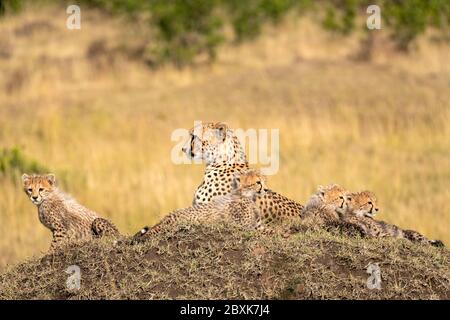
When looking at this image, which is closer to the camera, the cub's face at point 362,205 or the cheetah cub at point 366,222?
the cheetah cub at point 366,222

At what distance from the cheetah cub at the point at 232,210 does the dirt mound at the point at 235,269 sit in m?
0.35

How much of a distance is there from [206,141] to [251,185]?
1.18m

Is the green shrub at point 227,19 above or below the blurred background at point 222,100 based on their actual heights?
above

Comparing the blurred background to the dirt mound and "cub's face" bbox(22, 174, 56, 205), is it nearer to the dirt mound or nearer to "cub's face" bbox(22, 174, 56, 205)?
"cub's face" bbox(22, 174, 56, 205)

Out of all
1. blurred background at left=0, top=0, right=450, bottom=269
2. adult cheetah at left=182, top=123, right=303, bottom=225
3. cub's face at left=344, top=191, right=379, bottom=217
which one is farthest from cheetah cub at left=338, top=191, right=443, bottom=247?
blurred background at left=0, top=0, right=450, bottom=269

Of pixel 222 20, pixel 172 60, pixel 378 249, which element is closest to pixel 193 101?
pixel 172 60

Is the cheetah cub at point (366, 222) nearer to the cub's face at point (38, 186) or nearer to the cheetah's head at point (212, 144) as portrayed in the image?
the cheetah's head at point (212, 144)

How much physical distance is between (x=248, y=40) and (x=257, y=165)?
11.5 m

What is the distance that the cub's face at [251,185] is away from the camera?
28.5 feet

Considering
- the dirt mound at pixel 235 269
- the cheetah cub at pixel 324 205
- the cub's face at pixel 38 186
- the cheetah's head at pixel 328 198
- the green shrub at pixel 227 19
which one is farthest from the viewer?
the green shrub at pixel 227 19

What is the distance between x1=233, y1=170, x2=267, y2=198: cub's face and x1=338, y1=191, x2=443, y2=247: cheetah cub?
0.62 metres

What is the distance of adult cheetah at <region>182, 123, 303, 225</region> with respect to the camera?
9.45 m

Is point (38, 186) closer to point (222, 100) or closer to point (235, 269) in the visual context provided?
point (235, 269)

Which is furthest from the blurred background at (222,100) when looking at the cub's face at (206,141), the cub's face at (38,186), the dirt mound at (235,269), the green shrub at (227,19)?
the dirt mound at (235,269)
